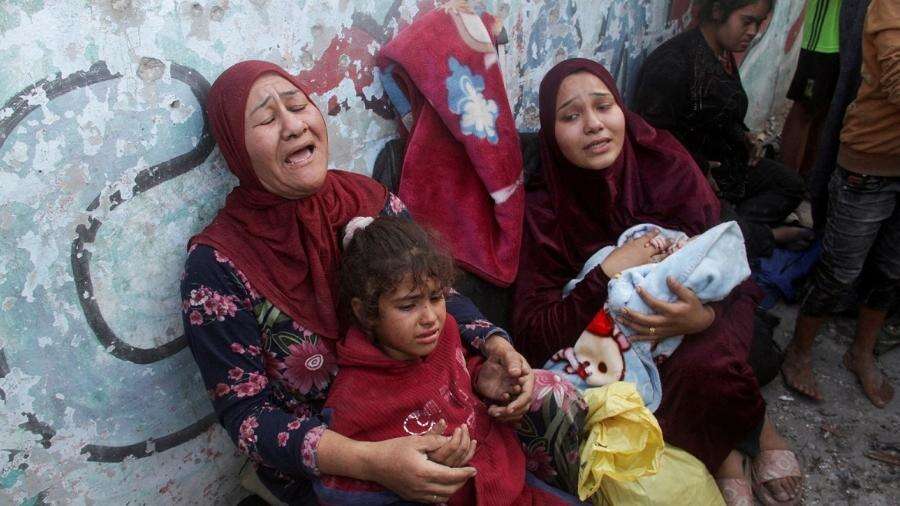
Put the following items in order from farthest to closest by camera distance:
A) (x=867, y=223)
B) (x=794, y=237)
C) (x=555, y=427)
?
(x=794, y=237) < (x=867, y=223) < (x=555, y=427)

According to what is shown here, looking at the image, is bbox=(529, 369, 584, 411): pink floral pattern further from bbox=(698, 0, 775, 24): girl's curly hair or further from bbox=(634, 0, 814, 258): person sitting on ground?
bbox=(698, 0, 775, 24): girl's curly hair

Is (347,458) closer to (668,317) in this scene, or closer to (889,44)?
(668,317)

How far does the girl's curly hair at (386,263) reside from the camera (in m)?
1.80

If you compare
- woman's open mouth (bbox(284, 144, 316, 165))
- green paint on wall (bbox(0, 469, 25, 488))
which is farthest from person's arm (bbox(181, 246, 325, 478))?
green paint on wall (bbox(0, 469, 25, 488))

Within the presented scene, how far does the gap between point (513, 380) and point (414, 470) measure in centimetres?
48

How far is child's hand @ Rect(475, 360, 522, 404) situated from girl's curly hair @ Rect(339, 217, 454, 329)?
0.34m

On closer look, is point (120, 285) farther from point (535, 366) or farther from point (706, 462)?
point (706, 462)

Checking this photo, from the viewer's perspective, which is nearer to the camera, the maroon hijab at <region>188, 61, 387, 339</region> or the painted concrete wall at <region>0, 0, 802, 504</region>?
the painted concrete wall at <region>0, 0, 802, 504</region>

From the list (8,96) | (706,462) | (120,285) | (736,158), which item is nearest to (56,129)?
(8,96)

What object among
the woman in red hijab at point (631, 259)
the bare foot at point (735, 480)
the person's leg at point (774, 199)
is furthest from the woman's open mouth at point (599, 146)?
the person's leg at point (774, 199)

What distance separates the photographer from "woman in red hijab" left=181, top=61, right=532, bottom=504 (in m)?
1.72

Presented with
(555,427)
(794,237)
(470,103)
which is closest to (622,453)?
(555,427)

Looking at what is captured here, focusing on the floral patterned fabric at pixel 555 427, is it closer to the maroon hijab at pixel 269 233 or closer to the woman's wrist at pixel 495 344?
the woman's wrist at pixel 495 344

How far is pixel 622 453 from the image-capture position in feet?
6.79
